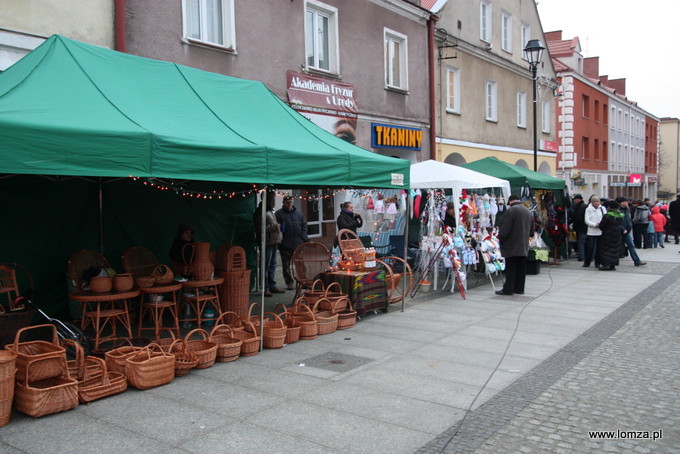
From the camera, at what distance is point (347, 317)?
782 centimetres

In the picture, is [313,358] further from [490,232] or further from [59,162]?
[490,232]

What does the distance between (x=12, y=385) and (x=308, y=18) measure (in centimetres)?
1054

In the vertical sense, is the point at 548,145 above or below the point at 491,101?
below

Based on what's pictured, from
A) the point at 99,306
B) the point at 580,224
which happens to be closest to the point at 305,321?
the point at 99,306

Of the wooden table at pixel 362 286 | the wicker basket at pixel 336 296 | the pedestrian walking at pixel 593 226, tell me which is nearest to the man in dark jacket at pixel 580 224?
the pedestrian walking at pixel 593 226

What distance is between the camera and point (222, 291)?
782cm

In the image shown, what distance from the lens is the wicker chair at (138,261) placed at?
24.8ft

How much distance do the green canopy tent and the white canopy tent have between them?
3.13 meters

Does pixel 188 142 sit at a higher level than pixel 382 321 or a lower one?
higher

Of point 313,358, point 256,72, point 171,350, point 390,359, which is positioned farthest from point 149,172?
point 256,72

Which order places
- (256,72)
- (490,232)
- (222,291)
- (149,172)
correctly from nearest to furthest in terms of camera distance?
(149,172) < (222,291) < (256,72) < (490,232)

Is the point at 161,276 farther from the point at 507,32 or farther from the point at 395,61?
the point at 507,32

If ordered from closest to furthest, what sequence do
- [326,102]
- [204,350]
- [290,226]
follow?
[204,350] < [290,226] < [326,102]

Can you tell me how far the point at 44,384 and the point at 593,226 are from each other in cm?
1273
